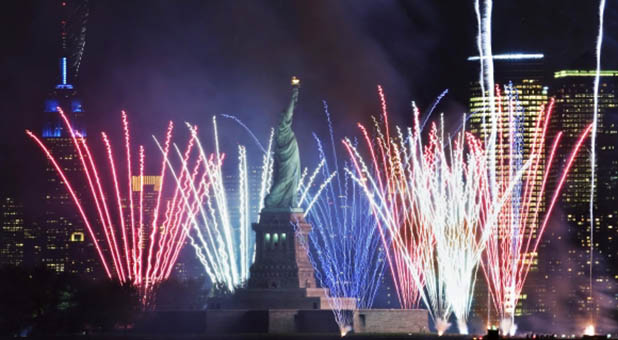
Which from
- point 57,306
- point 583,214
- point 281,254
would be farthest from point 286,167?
point 583,214

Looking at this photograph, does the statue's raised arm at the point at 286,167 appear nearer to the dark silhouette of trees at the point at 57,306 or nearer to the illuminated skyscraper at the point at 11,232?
the dark silhouette of trees at the point at 57,306

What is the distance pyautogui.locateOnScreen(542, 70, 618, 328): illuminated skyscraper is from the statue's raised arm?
34418 millimetres

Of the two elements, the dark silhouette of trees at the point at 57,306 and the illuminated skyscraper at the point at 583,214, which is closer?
the dark silhouette of trees at the point at 57,306

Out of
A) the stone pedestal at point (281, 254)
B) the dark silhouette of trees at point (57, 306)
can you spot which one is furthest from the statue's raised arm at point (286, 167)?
the dark silhouette of trees at point (57, 306)

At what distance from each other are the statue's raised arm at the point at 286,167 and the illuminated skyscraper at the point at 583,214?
3442cm

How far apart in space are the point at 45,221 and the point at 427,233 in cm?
7366

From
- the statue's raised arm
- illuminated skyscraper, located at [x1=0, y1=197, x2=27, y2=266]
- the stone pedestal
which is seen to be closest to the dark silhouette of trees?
the stone pedestal

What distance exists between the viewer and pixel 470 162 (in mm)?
125688

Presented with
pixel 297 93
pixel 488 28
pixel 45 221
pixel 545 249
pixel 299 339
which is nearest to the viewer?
pixel 488 28

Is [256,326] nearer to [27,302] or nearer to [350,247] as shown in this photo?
[350,247]

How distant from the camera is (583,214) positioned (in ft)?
615

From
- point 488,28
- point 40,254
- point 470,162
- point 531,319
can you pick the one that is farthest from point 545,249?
point 488,28

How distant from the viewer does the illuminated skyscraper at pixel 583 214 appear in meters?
177

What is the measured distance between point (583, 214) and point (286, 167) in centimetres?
4896
